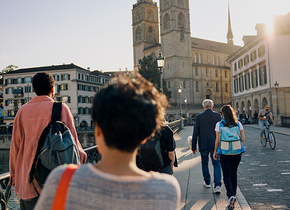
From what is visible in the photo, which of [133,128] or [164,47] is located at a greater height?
[164,47]

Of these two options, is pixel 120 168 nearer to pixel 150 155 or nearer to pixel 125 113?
pixel 125 113

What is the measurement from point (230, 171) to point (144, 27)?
82.9 metres

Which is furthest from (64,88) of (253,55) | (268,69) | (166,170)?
(166,170)

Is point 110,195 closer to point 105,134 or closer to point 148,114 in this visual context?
point 105,134

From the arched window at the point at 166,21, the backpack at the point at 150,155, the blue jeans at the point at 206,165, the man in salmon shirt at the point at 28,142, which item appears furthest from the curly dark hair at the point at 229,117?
the arched window at the point at 166,21

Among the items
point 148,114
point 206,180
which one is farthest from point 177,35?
point 148,114

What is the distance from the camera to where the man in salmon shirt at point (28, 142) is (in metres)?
2.70

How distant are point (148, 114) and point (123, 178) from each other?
0.30 m

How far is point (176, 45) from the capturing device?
75125 millimetres

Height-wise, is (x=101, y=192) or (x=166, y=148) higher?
(x=101, y=192)

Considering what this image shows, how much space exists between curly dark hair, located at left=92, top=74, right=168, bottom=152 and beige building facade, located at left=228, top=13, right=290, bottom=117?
33157mm

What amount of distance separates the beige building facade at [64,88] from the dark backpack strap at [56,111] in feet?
197

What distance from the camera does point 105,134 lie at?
1292 mm

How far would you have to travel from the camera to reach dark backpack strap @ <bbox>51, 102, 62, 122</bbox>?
2.77 m
